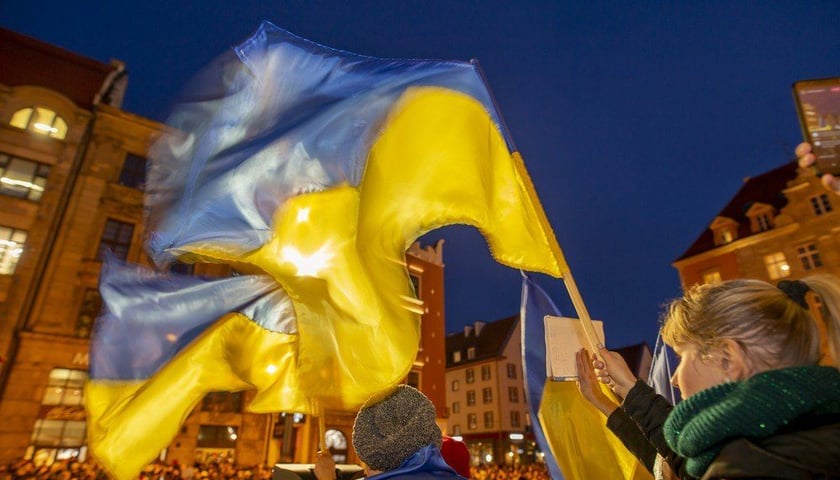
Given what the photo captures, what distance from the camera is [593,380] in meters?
3.10

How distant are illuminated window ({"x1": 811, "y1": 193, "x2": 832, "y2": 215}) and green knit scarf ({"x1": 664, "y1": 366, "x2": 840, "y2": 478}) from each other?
1263 inches

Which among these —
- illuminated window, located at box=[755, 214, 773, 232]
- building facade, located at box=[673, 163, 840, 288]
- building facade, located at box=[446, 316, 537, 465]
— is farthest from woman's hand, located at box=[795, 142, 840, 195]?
building facade, located at box=[446, 316, 537, 465]

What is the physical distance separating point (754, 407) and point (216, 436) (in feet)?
70.2

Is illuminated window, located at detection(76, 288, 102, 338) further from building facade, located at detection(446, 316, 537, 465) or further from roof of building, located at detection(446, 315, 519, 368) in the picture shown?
roof of building, located at detection(446, 315, 519, 368)

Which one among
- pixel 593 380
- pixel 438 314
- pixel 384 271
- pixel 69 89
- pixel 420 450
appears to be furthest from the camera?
pixel 438 314

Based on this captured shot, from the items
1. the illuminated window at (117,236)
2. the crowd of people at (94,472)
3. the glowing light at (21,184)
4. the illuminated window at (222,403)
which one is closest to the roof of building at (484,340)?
the illuminated window at (222,403)

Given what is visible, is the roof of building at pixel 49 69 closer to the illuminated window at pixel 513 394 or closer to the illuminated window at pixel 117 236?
the illuminated window at pixel 117 236

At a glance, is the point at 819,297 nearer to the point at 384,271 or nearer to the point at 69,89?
the point at 384,271

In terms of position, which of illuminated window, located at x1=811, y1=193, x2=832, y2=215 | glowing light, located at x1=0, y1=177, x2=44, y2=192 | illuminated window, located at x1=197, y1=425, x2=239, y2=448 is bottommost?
illuminated window, located at x1=197, y1=425, x2=239, y2=448

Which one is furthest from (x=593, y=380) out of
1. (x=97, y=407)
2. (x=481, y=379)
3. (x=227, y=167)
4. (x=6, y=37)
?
(x=481, y=379)

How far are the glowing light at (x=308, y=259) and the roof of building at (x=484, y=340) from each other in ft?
157

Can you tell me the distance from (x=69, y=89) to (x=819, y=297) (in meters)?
26.9

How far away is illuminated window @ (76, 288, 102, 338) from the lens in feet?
58.4

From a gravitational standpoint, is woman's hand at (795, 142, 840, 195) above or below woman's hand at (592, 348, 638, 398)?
above
